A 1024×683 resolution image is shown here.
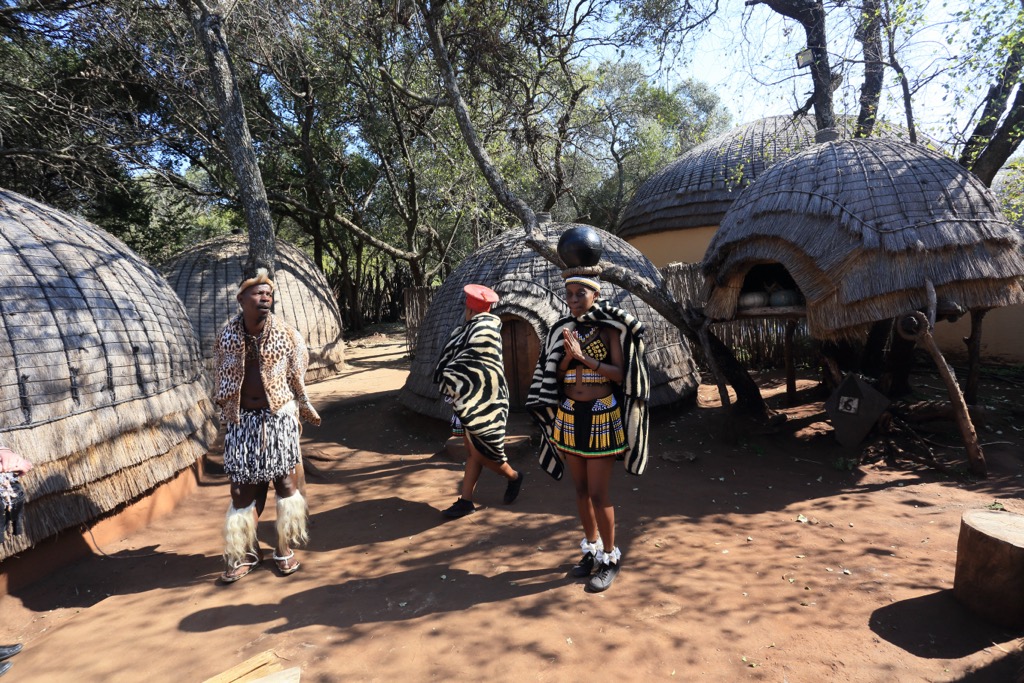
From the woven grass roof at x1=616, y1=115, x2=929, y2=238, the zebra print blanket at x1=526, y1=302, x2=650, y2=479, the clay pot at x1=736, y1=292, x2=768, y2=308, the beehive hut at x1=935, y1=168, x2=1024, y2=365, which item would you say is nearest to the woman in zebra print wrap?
the zebra print blanket at x1=526, y1=302, x2=650, y2=479

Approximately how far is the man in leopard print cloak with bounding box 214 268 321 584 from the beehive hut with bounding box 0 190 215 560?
1075 mm

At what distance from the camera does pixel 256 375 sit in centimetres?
355

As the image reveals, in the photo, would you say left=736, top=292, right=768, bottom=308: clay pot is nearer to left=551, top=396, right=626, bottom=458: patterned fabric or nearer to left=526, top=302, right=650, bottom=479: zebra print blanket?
left=526, top=302, right=650, bottom=479: zebra print blanket

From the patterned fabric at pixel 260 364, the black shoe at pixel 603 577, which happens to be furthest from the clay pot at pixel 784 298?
the patterned fabric at pixel 260 364

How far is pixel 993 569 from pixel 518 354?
486 centimetres

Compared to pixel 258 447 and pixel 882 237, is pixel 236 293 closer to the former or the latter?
pixel 258 447

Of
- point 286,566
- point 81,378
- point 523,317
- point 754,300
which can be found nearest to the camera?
point 286,566

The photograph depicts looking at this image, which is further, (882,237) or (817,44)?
(817,44)

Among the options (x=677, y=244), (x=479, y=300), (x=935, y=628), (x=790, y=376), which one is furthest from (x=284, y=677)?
(x=677, y=244)

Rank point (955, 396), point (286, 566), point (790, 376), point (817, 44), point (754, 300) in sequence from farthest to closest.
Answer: point (817, 44) < point (790, 376) < point (754, 300) < point (955, 396) < point (286, 566)

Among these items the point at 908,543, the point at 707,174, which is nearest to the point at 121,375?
the point at 908,543

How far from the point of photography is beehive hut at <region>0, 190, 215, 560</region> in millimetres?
3492

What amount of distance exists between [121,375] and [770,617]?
4.82 meters

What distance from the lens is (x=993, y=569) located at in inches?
111
